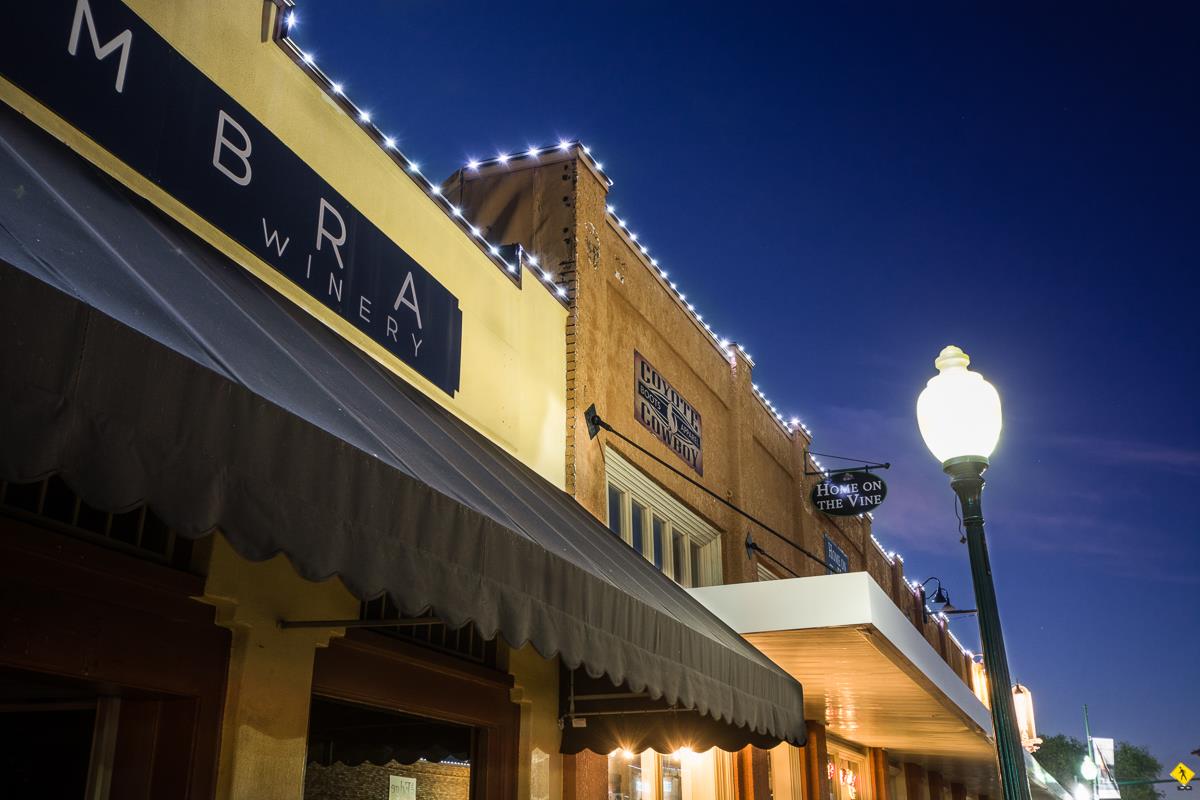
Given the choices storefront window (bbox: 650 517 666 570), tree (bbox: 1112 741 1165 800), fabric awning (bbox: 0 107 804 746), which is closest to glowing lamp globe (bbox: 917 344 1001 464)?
fabric awning (bbox: 0 107 804 746)

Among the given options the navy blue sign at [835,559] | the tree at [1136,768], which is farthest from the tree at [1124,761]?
the navy blue sign at [835,559]

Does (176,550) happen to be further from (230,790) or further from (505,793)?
(505,793)

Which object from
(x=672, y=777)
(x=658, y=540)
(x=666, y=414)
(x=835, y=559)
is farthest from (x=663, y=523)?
(x=835, y=559)

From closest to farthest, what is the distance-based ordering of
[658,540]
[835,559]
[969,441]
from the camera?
[969,441], [658,540], [835,559]

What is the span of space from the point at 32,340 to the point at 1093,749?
168ft

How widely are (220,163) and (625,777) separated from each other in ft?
21.7

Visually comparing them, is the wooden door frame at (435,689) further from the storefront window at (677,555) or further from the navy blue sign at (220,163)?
the storefront window at (677,555)

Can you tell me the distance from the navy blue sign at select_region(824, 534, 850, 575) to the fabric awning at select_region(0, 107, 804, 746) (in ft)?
40.3

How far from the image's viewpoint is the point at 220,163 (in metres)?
5.96

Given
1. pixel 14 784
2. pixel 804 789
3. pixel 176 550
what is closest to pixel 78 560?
pixel 176 550

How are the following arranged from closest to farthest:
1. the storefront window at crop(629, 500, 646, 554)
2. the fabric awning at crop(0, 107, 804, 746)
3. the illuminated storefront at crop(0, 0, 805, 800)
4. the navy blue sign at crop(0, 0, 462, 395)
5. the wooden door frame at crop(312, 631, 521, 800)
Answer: the fabric awning at crop(0, 107, 804, 746) → the illuminated storefront at crop(0, 0, 805, 800) → the navy blue sign at crop(0, 0, 462, 395) → the wooden door frame at crop(312, 631, 521, 800) → the storefront window at crop(629, 500, 646, 554)

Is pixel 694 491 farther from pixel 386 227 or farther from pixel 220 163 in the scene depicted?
pixel 220 163

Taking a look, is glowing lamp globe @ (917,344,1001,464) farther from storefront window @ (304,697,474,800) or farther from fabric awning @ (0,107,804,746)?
storefront window @ (304,697,474,800)

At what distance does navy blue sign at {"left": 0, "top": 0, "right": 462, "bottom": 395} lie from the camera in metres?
5.02
